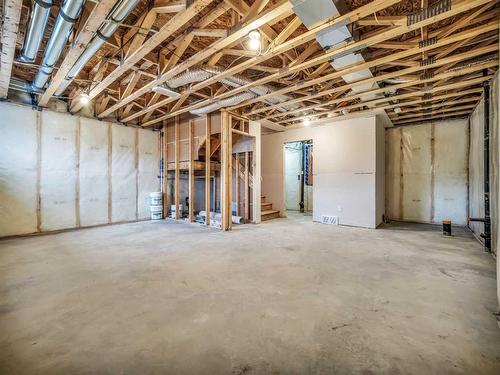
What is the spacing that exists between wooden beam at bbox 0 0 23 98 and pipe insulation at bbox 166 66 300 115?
68.3 inches

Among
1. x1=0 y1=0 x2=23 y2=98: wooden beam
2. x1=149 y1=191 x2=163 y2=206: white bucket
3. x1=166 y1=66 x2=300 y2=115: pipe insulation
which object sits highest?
x1=166 y1=66 x2=300 y2=115: pipe insulation

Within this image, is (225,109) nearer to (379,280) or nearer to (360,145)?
(360,145)

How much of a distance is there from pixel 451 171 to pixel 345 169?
283cm

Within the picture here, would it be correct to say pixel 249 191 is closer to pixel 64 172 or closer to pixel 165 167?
pixel 165 167

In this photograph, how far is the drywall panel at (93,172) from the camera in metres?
5.39

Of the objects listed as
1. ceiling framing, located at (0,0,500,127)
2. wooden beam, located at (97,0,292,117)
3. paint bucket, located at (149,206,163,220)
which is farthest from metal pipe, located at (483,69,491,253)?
paint bucket, located at (149,206,163,220)

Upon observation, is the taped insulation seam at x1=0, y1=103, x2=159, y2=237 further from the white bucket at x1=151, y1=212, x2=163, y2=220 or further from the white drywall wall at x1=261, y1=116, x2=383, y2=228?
the white drywall wall at x1=261, y1=116, x2=383, y2=228

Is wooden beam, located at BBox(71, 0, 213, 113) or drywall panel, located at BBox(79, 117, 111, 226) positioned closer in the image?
wooden beam, located at BBox(71, 0, 213, 113)

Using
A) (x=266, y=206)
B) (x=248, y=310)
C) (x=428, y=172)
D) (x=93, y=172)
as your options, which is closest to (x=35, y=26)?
(x=248, y=310)

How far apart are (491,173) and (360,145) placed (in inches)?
96.3

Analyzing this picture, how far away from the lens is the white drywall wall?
5.43m

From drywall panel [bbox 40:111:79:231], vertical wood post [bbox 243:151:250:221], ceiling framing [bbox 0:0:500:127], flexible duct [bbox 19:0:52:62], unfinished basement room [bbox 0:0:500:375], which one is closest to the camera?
unfinished basement room [bbox 0:0:500:375]

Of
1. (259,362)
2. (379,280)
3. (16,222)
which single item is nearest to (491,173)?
(379,280)

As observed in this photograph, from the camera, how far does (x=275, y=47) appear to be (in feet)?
8.89
